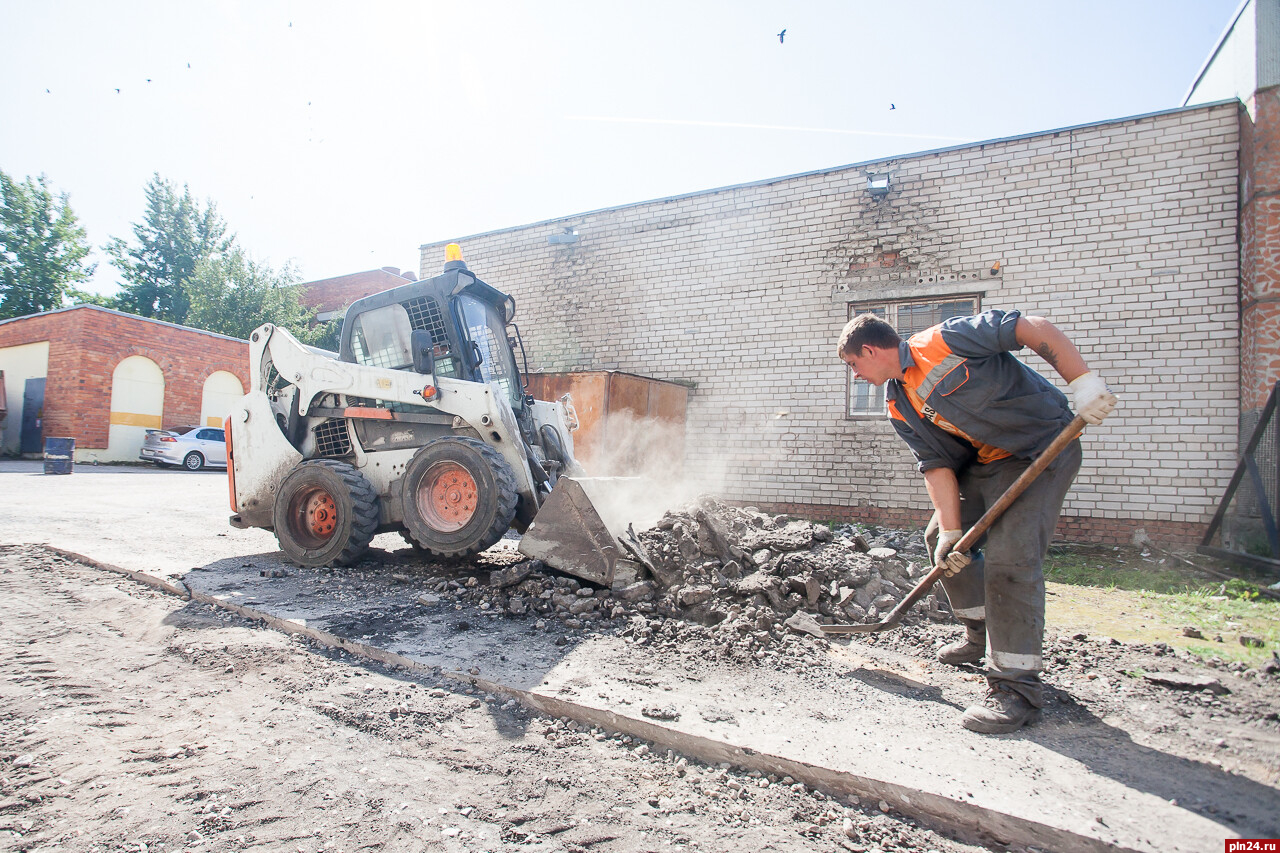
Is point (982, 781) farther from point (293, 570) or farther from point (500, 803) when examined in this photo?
point (293, 570)

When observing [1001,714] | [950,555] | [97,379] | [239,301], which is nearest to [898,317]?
[950,555]

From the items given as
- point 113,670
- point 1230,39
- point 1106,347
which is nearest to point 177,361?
point 113,670

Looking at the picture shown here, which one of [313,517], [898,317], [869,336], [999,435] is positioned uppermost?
[898,317]

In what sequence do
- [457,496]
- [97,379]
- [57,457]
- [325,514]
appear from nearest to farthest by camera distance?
[457,496] < [325,514] < [57,457] < [97,379]

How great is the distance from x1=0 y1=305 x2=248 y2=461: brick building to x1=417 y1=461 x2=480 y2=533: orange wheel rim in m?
17.1

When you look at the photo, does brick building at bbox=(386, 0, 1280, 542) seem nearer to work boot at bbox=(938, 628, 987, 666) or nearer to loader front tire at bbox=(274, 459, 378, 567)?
work boot at bbox=(938, 628, 987, 666)

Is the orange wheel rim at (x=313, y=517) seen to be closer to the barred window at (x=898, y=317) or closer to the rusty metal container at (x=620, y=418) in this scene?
the rusty metal container at (x=620, y=418)

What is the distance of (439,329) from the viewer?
195 inches

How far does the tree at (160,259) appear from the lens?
2695 centimetres

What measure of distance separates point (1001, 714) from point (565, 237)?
31.0 ft

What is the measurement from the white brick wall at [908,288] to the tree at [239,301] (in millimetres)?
17803

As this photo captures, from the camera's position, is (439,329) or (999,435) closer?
(999,435)

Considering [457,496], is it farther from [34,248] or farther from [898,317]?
[34,248]

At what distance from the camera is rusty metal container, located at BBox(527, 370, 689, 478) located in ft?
24.4
